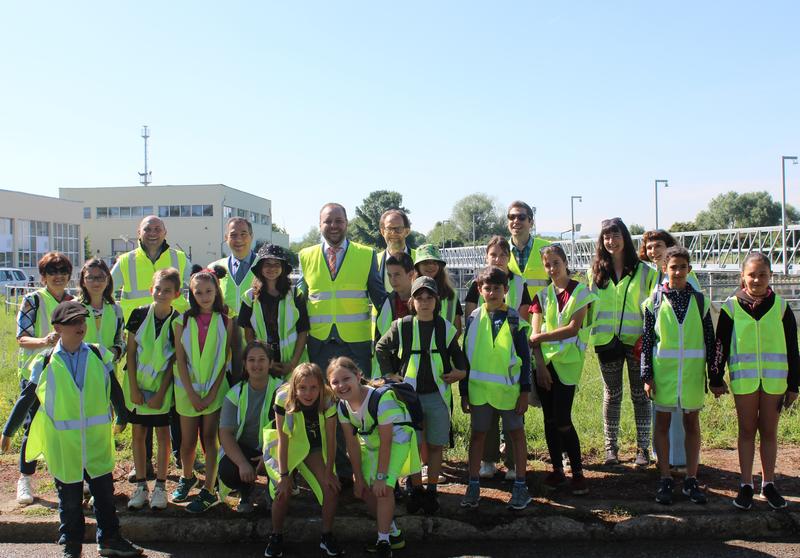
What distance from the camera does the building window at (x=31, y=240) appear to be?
4659cm

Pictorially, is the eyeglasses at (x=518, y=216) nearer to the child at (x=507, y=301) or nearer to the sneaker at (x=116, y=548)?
the child at (x=507, y=301)

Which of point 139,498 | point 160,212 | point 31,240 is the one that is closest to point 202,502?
point 139,498

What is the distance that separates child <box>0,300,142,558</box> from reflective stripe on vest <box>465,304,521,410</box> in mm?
2513

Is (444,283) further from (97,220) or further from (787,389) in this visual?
(97,220)

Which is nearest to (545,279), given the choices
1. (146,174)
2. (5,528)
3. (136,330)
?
(136,330)

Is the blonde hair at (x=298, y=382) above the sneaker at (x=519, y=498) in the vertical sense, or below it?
above

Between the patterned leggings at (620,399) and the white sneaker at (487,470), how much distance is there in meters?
1.09

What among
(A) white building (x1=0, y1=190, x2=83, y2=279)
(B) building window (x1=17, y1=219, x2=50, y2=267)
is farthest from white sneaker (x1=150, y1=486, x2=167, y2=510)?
(B) building window (x1=17, y1=219, x2=50, y2=267)

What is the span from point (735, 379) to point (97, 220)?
66.0m

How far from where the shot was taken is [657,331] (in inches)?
199

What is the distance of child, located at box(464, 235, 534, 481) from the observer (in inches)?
214

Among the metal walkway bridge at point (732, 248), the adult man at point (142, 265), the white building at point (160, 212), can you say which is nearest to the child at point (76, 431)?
the adult man at point (142, 265)

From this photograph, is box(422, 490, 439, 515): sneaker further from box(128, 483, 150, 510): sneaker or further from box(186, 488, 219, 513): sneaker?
box(128, 483, 150, 510): sneaker

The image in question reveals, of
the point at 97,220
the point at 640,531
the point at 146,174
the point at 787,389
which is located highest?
the point at 146,174
